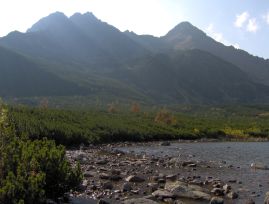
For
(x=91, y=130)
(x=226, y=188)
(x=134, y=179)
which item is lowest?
(x=226, y=188)

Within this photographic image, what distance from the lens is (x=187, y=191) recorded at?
22.9 meters

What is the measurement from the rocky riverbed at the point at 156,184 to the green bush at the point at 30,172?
2081 mm

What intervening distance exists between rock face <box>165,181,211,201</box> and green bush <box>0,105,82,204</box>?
6161 millimetres

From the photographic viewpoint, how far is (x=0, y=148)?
664 inches

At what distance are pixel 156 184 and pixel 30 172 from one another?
998 cm

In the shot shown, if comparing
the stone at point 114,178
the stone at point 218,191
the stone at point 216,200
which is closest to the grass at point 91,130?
the stone at point 114,178

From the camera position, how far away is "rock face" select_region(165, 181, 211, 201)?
22.3 meters

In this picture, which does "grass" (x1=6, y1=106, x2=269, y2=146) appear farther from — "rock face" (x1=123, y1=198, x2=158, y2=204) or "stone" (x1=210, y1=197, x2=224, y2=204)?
"stone" (x1=210, y1=197, x2=224, y2=204)

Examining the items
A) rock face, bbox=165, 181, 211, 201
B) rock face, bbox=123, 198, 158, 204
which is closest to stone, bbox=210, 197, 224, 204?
rock face, bbox=165, 181, 211, 201

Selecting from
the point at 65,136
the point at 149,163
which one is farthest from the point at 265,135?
the point at 149,163

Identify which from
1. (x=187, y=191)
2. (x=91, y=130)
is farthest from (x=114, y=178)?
(x=91, y=130)

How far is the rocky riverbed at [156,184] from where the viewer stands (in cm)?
2156

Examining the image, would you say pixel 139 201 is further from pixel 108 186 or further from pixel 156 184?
pixel 156 184

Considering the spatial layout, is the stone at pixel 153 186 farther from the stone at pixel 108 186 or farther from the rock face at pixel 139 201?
the rock face at pixel 139 201
